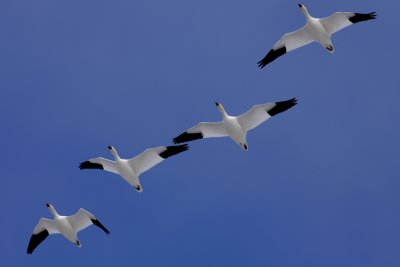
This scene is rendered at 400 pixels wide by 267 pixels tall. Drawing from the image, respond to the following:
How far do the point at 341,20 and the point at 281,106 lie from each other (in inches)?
152

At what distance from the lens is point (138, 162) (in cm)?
3853

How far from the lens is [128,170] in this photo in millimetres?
38625

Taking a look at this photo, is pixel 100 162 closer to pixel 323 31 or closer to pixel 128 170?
pixel 128 170

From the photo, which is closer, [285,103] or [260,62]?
[285,103]

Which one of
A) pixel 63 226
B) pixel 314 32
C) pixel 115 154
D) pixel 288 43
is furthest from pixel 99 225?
pixel 314 32

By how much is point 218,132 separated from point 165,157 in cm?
215

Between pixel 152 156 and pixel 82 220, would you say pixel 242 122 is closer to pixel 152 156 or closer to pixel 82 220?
pixel 152 156

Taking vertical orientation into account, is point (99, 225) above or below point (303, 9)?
below

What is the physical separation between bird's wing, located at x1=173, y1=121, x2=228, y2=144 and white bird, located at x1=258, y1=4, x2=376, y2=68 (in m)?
3.19

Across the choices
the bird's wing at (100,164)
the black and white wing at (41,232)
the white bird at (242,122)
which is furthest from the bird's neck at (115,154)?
the black and white wing at (41,232)

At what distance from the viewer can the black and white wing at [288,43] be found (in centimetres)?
3900

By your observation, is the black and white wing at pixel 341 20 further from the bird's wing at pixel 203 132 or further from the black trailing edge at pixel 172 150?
the black trailing edge at pixel 172 150

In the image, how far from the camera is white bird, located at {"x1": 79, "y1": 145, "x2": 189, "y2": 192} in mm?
38438

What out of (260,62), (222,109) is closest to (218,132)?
(222,109)
